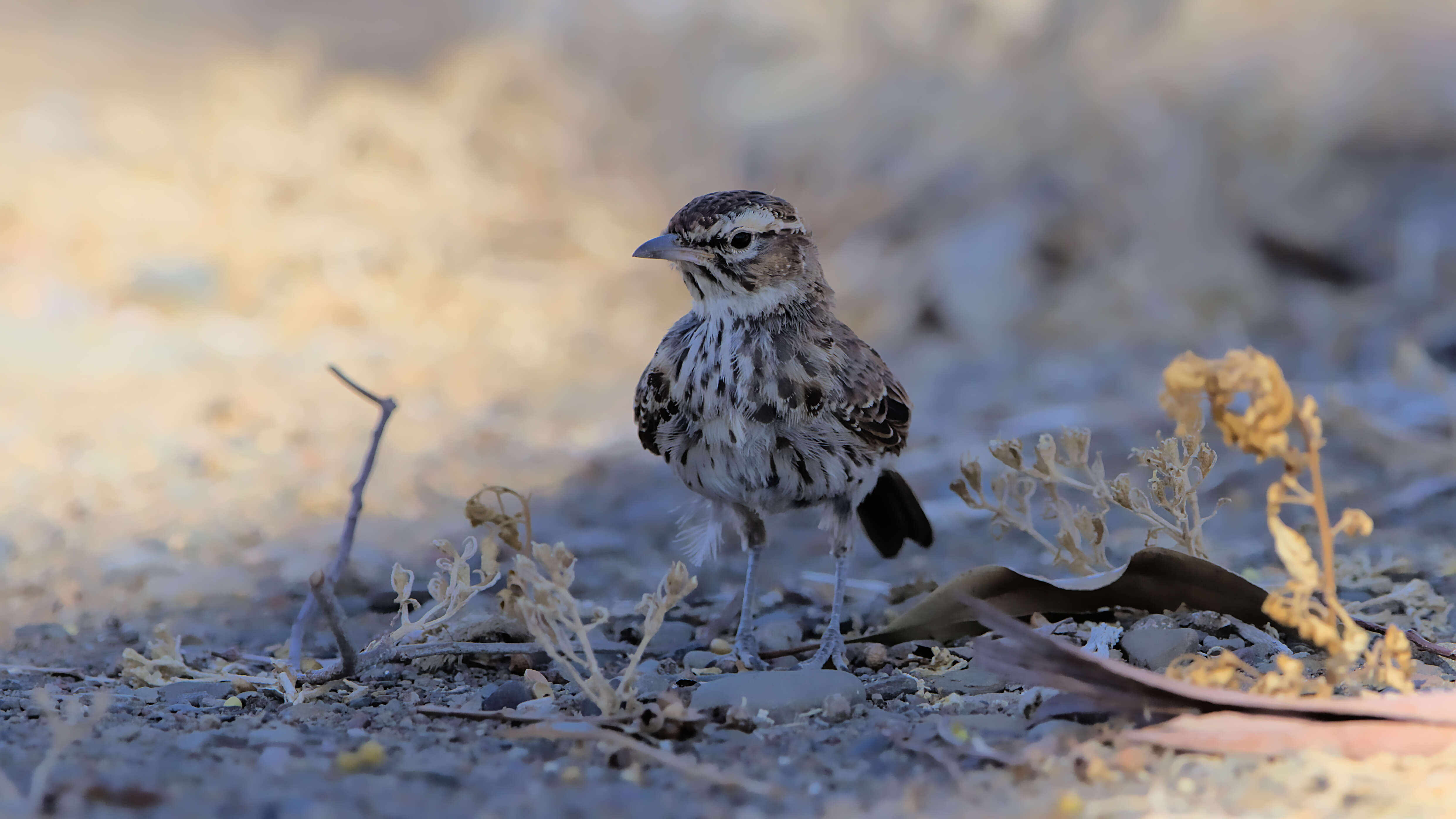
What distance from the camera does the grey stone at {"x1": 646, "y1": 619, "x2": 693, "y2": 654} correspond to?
4477mm

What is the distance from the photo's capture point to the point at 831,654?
166 inches

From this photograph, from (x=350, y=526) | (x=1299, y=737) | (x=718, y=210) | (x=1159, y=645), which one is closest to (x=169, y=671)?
(x=350, y=526)

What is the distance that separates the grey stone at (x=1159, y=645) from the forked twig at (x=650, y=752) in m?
1.35

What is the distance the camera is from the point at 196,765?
8.77 ft

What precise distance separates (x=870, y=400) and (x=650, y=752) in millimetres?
1867

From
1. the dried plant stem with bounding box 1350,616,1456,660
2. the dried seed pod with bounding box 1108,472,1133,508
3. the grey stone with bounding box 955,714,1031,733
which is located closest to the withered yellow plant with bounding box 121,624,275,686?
the grey stone with bounding box 955,714,1031,733

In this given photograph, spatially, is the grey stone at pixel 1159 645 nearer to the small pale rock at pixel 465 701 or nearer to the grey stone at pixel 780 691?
the grey stone at pixel 780 691

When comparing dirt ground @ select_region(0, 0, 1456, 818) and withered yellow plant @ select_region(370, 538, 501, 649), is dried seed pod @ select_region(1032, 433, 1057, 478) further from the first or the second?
withered yellow plant @ select_region(370, 538, 501, 649)

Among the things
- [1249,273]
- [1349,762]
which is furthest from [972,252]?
[1349,762]

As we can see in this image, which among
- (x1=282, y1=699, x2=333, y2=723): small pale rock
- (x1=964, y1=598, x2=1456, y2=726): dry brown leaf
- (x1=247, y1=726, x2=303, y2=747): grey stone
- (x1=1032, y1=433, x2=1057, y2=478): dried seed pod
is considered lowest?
(x1=247, y1=726, x2=303, y2=747): grey stone

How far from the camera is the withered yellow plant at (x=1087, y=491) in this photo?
149 inches

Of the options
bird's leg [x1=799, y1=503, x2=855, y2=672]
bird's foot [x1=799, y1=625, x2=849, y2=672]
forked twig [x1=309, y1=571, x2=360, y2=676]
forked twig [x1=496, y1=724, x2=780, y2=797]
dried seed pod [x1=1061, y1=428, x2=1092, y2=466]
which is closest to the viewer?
forked twig [x1=496, y1=724, x2=780, y2=797]

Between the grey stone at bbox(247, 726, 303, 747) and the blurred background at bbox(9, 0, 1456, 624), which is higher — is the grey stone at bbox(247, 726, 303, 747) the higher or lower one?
the lower one

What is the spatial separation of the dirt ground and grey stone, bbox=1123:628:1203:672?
0.08m
